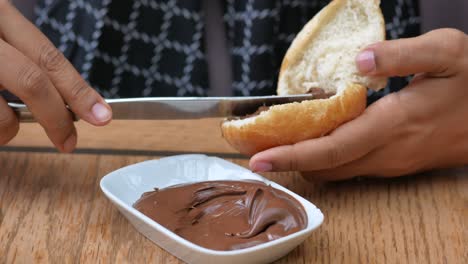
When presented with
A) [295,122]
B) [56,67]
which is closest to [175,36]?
[56,67]

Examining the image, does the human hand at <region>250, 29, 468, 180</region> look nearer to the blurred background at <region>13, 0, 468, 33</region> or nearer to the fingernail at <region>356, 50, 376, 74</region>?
the fingernail at <region>356, 50, 376, 74</region>

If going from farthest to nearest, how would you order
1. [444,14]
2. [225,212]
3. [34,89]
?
[444,14]
[34,89]
[225,212]

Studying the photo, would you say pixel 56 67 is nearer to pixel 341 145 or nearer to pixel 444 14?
pixel 341 145

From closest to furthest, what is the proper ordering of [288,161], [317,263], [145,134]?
1. [317,263]
2. [288,161]
3. [145,134]

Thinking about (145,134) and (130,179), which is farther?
(145,134)

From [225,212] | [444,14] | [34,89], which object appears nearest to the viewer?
[225,212]

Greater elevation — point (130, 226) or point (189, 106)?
point (189, 106)

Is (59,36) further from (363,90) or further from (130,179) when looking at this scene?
(363,90)

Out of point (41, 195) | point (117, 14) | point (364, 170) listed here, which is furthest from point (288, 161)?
point (117, 14)
